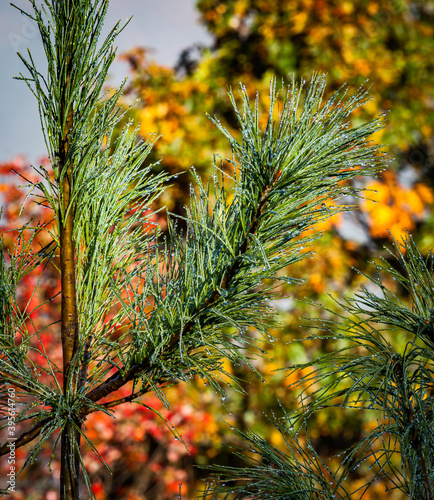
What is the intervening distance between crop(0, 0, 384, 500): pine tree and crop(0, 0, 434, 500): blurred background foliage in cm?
288

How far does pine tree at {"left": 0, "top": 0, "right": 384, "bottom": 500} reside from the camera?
75 centimetres

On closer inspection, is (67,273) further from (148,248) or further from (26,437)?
(26,437)

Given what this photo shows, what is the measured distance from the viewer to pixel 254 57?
4590 mm

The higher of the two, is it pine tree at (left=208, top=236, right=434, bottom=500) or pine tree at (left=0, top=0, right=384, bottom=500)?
pine tree at (left=0, top=0, right=384, bottom=500)

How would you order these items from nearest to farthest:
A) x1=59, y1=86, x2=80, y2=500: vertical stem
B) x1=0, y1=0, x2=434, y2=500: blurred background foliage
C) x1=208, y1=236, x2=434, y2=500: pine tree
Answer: x1=208, y1=236, x2=434, y2=500: pine tree
x1=59, y1=86, x2=80, y2=500: vertical stem
x1=0, y1=0, x2=434, y2=500: blurred background foliage

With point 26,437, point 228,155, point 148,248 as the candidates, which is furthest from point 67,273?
point 228,155

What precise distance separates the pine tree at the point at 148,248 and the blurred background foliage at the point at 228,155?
9.45 ft

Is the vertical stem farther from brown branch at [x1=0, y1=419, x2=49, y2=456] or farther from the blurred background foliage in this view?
the blurred background foliage

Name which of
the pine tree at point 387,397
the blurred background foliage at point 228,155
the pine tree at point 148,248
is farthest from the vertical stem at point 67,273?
the blurred background foliage at point 228,155

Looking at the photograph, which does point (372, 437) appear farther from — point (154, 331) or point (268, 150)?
point (268, 150)

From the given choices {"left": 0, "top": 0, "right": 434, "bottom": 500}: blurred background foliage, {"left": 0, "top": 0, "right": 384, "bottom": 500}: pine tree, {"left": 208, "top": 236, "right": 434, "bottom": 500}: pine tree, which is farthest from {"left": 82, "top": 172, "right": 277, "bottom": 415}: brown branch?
{"left": 0, "top": 0, "right": 434, "bottom": 500}: blurred background foliage

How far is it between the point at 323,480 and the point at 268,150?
65 cm

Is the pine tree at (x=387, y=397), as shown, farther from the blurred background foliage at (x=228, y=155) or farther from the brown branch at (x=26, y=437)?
the blurred background foliage at (x=228, y=155)

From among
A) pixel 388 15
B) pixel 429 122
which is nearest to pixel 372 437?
pixel 429 122
